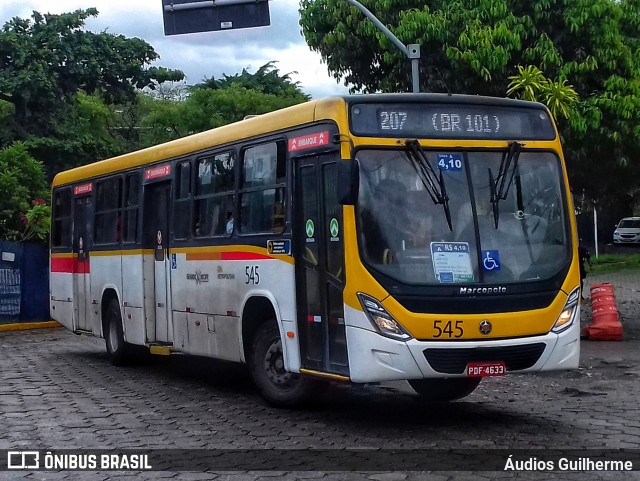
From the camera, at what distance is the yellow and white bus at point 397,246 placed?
9.21 metres

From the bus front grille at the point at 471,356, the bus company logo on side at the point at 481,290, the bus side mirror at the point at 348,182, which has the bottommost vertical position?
the bus front grille at the point at 471,356

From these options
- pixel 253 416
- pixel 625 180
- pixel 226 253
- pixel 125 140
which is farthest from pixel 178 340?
pixel 125 140

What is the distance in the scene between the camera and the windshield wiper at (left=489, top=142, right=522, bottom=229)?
9.64m

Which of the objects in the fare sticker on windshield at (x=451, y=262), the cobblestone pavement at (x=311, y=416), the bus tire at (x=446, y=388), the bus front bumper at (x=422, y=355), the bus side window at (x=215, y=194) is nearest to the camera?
the cobblestone pavement at (x=311, y=416)

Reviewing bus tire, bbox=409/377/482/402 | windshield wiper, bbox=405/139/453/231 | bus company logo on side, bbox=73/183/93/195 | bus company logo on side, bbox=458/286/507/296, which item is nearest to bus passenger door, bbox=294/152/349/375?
windshield wiper, bbox=405/139/453/231

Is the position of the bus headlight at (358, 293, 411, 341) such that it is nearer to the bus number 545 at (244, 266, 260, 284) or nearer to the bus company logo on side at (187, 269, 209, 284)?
the bus number 545 at (244, 266, 260, 284)

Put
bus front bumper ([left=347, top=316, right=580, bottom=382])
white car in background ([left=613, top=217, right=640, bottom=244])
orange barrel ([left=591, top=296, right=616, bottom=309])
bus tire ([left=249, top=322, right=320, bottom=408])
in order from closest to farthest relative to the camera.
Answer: bus front bumper ([left=347, top=316, right=580, bottom=382]) → bus tire ([left=249, top=322, right=320, bottom=408]) → orange barrel ([left=591, top=296, right=616, bottom=309]) → white car in background ([left=613, top=217, right=640, bottom=244])

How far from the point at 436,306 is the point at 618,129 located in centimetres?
1286

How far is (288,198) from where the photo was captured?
10.6 metres

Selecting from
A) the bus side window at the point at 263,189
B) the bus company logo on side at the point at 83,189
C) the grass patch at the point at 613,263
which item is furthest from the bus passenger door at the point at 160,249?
the grass patch at the point at 613,263

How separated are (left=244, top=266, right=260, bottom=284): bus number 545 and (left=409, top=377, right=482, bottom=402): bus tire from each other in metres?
1.94

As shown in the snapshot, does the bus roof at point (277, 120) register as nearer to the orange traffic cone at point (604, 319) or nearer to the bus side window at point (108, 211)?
the bus side window at point (108, 211)

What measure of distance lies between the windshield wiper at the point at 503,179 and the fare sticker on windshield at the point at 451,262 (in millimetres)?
457

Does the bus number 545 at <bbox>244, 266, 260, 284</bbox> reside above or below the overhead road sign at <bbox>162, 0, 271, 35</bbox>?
below
